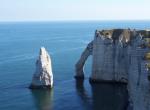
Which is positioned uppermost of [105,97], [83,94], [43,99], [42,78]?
[42,78]

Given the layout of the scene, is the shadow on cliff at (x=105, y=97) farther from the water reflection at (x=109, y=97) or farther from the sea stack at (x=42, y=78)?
the sea stack at (x=42, y=78)

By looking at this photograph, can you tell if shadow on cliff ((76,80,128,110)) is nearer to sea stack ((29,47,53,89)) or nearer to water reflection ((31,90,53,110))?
water reflection ((31,90,53,110))

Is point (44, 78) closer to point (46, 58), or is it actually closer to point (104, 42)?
point (46, 58)

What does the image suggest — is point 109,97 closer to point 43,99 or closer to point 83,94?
point 83,94

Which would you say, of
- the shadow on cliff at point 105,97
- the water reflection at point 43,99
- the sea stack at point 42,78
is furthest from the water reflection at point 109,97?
the sea stack at point 42,78

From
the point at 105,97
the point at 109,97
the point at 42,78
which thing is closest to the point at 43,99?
the point at 42,78

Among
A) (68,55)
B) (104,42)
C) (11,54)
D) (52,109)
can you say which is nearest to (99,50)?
(104,42)
